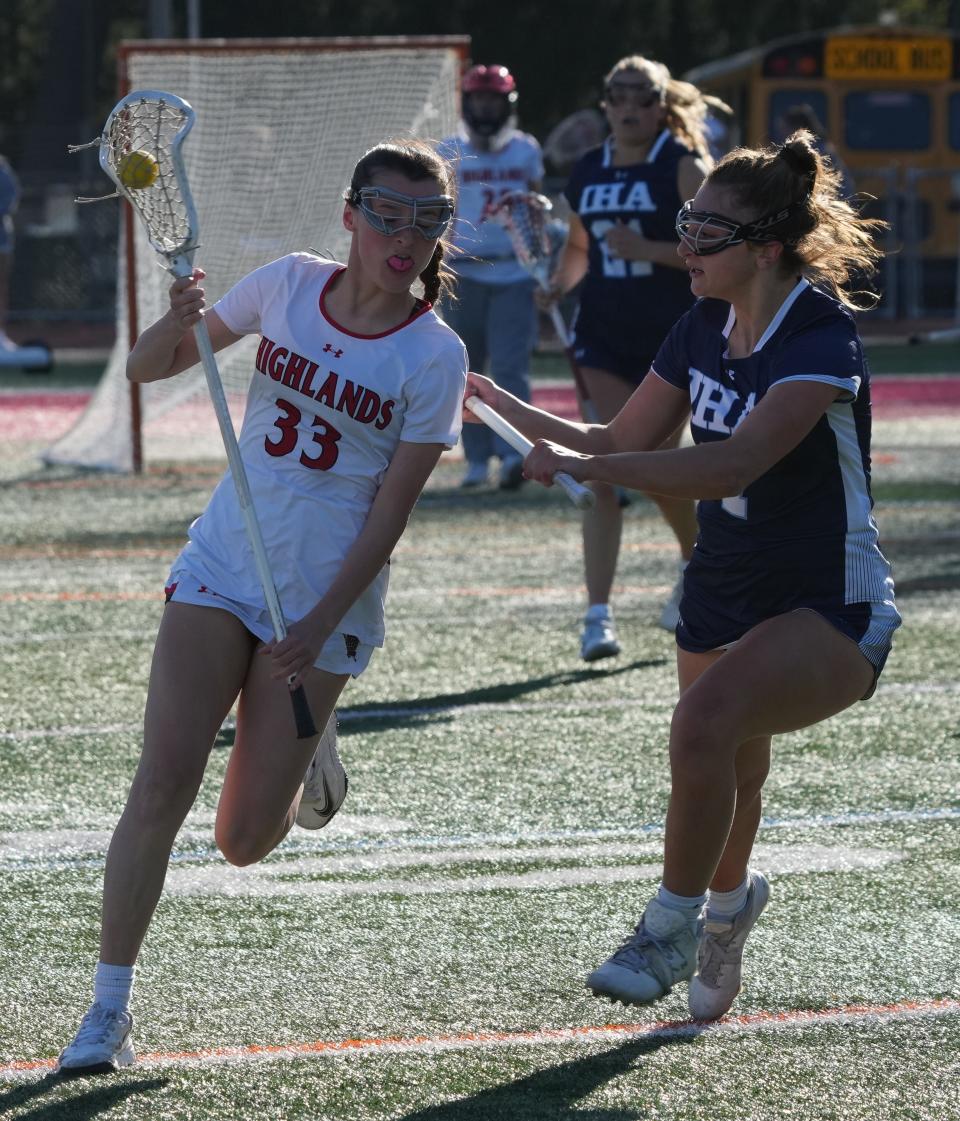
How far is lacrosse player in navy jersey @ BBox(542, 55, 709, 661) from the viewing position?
780 cm

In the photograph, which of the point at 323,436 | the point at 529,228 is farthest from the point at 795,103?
the point at 323,436

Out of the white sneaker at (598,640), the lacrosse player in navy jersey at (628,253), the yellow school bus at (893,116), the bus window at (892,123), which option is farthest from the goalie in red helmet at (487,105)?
the bus window at (892,123)

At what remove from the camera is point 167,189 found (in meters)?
4.42

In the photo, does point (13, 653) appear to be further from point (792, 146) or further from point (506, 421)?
point (792, 146)

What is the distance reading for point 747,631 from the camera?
4156mm

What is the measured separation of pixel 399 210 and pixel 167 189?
0.56 m

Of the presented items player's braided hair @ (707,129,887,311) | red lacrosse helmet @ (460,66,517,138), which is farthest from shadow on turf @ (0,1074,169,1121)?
red lacrosse helmet @ (460,66,517,138)

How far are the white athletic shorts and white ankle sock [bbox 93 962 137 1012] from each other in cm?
74

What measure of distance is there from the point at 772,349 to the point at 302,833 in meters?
2.24

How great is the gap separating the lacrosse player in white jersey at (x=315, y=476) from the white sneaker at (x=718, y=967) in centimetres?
95

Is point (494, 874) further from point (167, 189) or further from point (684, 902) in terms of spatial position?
point (167, 189)

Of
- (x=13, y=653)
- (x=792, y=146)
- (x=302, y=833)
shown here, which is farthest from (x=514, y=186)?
(x=792, y=146)

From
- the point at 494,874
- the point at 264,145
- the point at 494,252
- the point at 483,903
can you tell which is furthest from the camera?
the point at 264,145

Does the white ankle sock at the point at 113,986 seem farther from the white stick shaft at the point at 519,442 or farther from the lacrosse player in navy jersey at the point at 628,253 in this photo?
the lacrosse player in navy jersey at the point at 628,253
